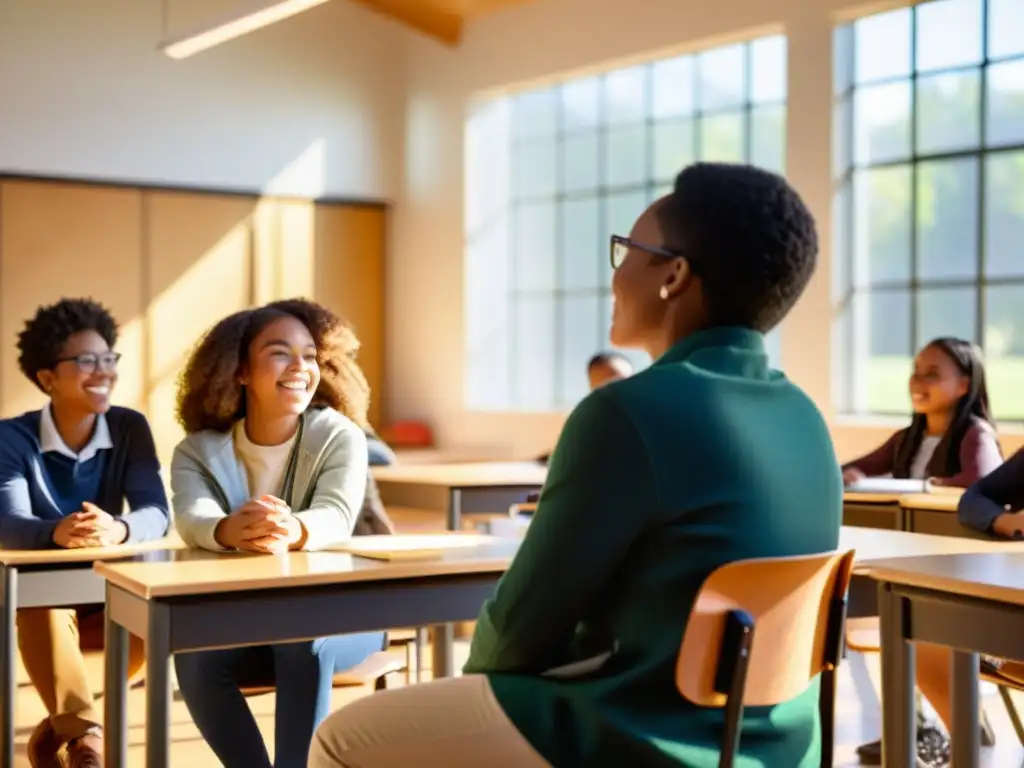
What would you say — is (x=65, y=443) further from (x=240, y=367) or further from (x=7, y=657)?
(x=240, y=367)

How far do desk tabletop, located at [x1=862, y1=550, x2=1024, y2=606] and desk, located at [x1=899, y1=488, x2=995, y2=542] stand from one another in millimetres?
1550

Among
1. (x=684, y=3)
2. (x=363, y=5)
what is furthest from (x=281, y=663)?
(x=363, y=5)

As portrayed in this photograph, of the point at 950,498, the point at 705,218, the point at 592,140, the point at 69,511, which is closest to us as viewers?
the point at 705,218

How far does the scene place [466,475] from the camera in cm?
556

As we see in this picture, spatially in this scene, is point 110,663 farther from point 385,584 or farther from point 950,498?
point 950,498

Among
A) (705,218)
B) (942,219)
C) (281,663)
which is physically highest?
(942,219)

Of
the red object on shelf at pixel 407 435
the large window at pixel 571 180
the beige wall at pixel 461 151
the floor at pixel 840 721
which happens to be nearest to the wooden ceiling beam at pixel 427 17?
the beige wall at pixel 461 151

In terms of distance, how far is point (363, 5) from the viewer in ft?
31.4

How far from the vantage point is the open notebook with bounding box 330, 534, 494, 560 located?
8.79ft

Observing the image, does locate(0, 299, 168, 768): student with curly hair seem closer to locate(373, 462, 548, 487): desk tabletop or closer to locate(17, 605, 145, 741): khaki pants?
locate(17, 605, 145, 741): khaki pants

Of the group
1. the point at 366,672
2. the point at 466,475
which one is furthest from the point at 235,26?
the point at 366,672

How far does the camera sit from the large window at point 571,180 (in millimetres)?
8016

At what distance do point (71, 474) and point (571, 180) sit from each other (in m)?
5.79

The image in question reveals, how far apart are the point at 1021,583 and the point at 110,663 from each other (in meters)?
1.61
